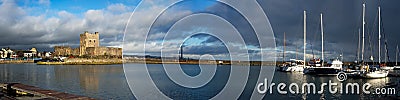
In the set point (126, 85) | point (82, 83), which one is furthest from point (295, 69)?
point (82, 83)

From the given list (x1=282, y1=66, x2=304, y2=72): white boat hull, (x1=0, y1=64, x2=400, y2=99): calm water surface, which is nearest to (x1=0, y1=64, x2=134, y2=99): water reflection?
(x1=0, y1=64, x2=400, y2=99): calm water surface

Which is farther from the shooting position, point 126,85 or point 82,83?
point 82,83

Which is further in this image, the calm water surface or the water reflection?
the water reflection

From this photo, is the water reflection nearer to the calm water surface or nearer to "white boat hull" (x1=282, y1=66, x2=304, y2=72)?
the calm water surface

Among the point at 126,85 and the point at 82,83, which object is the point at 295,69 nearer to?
the point at 126,85

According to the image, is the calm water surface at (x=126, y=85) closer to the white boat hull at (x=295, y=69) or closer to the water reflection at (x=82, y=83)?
the water reflection at (x=82, y=83)

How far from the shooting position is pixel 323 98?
3142 cm

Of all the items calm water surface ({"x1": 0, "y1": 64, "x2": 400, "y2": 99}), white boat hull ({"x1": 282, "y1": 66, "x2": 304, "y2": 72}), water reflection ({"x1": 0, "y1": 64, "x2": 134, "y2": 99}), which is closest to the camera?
calm water surface ({"x1": 0, "y1": 64, "x2": 400, "y2": 99})

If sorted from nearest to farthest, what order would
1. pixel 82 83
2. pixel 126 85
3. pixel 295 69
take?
1. pixel 126 85
2. pixel 82 83
3. pixel 295 69

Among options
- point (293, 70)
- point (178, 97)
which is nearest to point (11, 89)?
point (178, 97)

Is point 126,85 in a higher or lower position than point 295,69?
higher

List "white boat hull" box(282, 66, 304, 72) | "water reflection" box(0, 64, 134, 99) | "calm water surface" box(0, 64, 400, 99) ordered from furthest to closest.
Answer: "white boat hull" box(282, 66, 304, 72) → "water reflection" box(0, 64, 134, 99) → "calm water surface" box(0, 64, 400, 99)

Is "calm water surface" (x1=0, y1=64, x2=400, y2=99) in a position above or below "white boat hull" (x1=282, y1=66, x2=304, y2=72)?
above

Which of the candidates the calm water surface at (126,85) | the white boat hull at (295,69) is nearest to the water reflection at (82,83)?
the calm water surface at (126,85)
